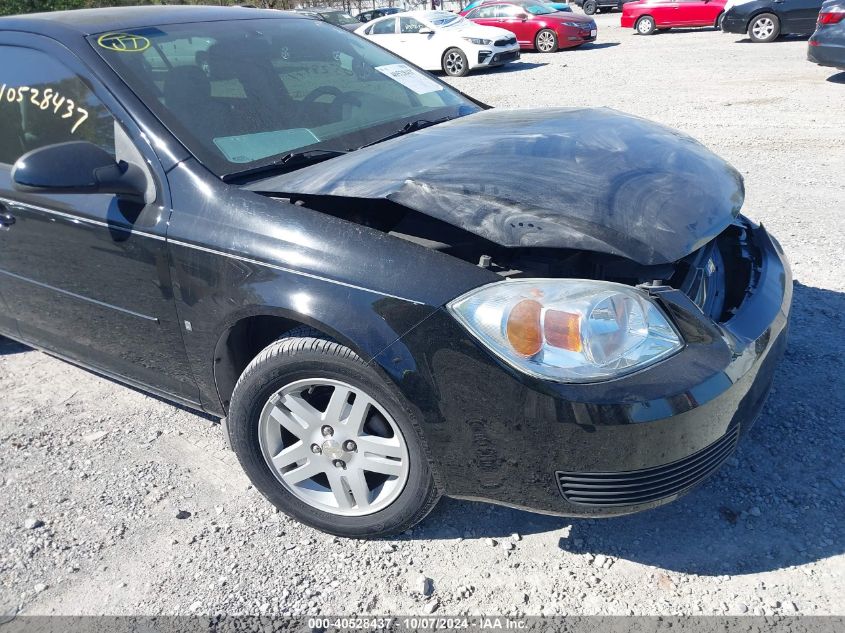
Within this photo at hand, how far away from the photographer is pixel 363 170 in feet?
7.69

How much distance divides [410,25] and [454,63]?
1.61 m

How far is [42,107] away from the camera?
2.76m

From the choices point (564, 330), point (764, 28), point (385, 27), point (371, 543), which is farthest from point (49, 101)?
point (764, 28)

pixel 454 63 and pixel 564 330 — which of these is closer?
pixel 564 330

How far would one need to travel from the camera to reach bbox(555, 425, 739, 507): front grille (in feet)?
6.42

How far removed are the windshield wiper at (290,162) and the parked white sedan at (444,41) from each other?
40.8ft

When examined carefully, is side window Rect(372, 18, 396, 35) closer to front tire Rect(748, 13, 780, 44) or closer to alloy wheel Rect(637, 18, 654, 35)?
front tire Rect(748, 13, 780, 44)

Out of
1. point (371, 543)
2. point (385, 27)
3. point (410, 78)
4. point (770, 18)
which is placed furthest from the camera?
point (385, 27)

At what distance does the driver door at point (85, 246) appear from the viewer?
2439 mm

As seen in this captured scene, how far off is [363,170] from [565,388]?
103 cm

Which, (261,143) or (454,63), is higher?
(261,143)

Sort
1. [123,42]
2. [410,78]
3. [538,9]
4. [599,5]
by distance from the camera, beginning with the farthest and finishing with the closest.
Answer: [599,5]
[538,9]
[410,78]
[123,42]

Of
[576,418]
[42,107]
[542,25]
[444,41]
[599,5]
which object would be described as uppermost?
[42,107]

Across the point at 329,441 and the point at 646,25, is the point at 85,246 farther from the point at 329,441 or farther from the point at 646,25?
the point at 646,25
